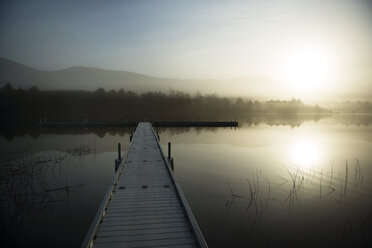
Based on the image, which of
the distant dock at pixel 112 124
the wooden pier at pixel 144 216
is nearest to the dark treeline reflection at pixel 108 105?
the distant dock at pixel 112 124

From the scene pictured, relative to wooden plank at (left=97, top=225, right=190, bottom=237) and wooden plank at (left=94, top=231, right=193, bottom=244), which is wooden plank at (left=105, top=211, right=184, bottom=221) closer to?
wooden plank at (left=97, top=225, right=190, bottom=237)

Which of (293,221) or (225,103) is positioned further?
(225,103)

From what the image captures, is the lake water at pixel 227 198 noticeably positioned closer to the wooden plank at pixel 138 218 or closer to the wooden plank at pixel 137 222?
the wooden plank at pixel 138 218

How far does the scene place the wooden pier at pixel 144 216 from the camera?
12.6 feet

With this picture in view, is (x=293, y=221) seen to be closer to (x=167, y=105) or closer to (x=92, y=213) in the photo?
(x=92, y=213)

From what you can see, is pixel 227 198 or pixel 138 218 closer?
pixel 138 218

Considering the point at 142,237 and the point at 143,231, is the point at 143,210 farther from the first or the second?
the point at 142,237

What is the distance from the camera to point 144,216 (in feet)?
15.2

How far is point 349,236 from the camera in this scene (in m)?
Answer: 6.48

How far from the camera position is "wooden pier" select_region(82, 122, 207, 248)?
3830 millimetres

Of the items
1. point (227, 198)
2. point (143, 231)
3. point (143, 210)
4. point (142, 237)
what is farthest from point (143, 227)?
point (227, 198)

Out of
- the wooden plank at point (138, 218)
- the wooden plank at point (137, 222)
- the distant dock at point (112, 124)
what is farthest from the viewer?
the distant dock at point (112, 124)

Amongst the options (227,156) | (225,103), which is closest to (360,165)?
(227,156)

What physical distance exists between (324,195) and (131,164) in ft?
25.0
